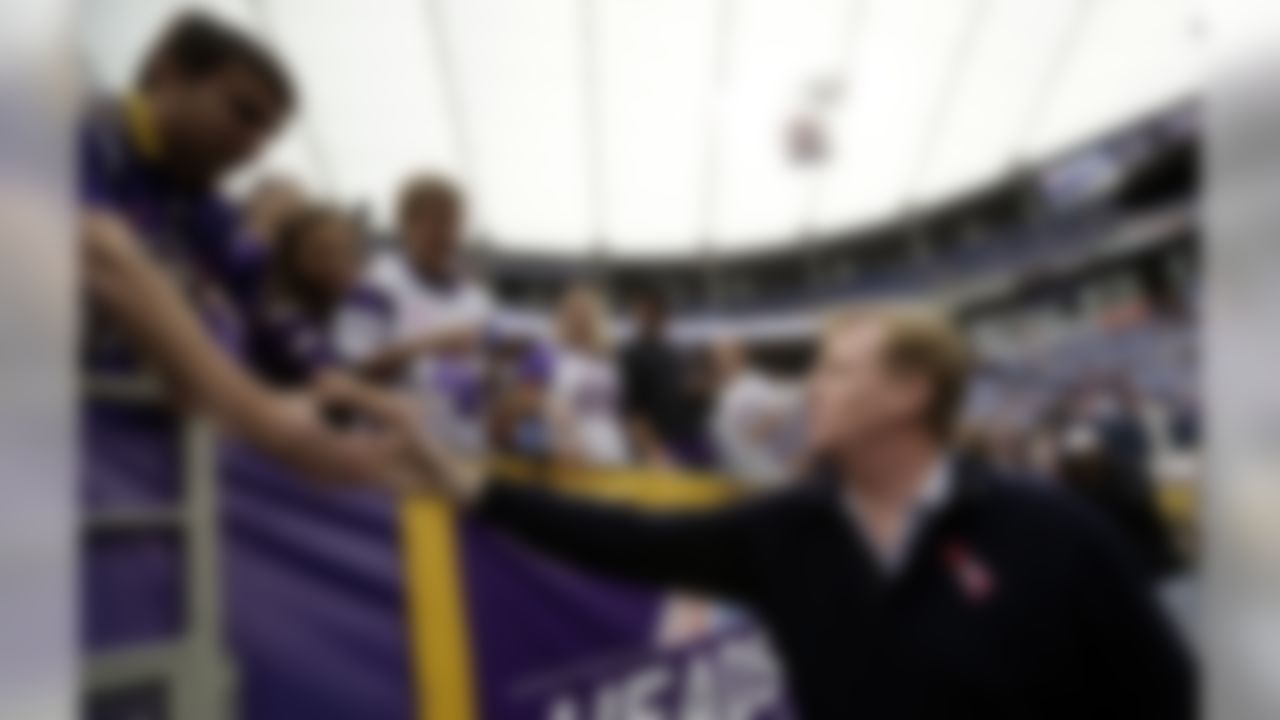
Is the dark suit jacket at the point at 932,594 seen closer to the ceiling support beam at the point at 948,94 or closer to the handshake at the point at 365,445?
the handshake at the point at 365,445

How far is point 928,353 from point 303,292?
2.01ft

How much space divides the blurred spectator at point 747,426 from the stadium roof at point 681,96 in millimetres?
661

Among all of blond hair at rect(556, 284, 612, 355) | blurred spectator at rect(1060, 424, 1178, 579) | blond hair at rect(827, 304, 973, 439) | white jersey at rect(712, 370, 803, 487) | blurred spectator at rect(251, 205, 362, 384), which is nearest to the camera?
blurred spectator at rect(251, 205, 362, 384)

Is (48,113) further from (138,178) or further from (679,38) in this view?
(679,38)

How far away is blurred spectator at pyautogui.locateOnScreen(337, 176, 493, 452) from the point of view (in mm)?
1051

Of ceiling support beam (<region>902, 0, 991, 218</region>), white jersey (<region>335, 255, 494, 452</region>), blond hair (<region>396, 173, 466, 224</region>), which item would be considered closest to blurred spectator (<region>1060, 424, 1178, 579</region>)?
white jersey (<region>335, 255, 494, 452</region>)

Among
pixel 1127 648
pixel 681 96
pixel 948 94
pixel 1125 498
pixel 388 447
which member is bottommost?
pixel 1127 648

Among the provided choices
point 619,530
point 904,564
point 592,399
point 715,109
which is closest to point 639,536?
point 619,530

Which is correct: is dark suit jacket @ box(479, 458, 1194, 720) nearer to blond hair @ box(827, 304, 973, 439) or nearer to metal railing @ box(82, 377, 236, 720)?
blond hair @ box(827, 304, 973, 439)

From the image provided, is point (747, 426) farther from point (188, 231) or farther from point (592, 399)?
point (188, 231)

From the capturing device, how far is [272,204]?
0.90 metres

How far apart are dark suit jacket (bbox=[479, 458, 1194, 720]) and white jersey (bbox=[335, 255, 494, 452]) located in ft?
0.93

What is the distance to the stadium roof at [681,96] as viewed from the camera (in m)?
1.00

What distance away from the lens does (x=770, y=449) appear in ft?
7.11
